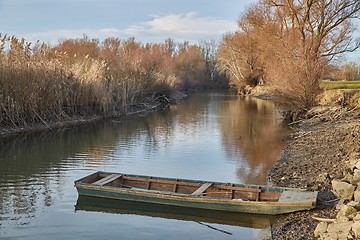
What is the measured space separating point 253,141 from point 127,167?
7.04 meters

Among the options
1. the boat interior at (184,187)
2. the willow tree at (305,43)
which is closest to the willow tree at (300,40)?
the willow tree at (305,43)

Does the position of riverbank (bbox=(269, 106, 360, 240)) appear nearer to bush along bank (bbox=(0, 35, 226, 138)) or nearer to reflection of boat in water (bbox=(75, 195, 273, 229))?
reflection of boat in water (bbox=(75, 195, 273, 229))

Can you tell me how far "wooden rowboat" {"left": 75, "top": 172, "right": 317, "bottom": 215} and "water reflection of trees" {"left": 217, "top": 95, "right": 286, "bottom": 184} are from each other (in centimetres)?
215

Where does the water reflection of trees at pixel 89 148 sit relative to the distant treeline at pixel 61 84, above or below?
below

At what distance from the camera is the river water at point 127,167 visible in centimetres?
875

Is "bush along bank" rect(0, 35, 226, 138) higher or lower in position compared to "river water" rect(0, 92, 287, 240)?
higher

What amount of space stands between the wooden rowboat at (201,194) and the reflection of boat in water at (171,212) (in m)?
0.14

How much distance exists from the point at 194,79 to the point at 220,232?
206 feet

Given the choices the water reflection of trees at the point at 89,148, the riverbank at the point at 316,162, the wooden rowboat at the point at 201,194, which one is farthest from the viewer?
the water reflection of trees at the point at 89,148

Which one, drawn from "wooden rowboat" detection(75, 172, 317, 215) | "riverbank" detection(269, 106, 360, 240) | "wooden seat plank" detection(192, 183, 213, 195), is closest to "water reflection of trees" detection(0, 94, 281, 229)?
"riverbank" detection(269, 106, 360, 240)

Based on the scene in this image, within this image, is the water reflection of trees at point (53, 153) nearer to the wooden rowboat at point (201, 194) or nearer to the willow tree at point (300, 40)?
the wooden rowboat at point (201, 194)

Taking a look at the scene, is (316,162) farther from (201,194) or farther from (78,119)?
(78,119)

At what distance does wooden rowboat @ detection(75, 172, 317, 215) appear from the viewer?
8.99 metres

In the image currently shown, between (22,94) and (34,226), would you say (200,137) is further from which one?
(34,226)
